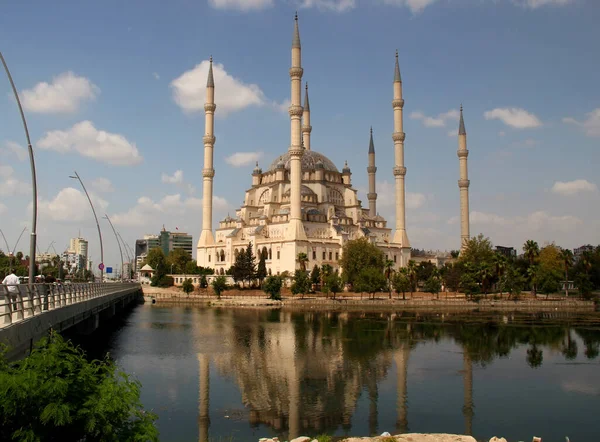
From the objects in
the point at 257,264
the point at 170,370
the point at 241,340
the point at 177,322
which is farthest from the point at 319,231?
the point at 170,370

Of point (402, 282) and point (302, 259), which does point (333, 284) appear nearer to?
point (402, 282)

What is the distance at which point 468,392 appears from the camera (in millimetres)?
23125

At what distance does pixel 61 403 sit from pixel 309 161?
103 meters

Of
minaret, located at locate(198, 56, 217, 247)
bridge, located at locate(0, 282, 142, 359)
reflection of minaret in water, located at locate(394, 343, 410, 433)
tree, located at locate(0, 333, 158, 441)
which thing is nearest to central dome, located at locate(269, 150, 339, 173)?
minaret, located at locate(198, 56, 217, 247)

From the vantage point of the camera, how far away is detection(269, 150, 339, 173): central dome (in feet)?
364

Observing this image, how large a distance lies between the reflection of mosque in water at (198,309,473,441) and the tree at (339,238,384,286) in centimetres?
2906

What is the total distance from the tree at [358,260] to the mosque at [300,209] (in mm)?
8345

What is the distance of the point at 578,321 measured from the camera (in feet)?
166

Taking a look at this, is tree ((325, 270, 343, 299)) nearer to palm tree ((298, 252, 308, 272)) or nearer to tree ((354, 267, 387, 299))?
tree ((354, 267, 387, 299))

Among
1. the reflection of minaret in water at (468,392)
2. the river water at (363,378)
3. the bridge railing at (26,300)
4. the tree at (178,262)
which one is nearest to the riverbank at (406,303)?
the river water at (363,378)

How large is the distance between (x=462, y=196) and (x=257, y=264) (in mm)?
37621

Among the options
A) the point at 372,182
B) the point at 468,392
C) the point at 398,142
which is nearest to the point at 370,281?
the point at 398,142

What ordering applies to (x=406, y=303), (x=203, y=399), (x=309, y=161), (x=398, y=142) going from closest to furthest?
(x=203, y=399) < (x=406, y=303) < (x=398, y=142) < (x=309, y=161)

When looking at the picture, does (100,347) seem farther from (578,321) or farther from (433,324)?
(578,321)
